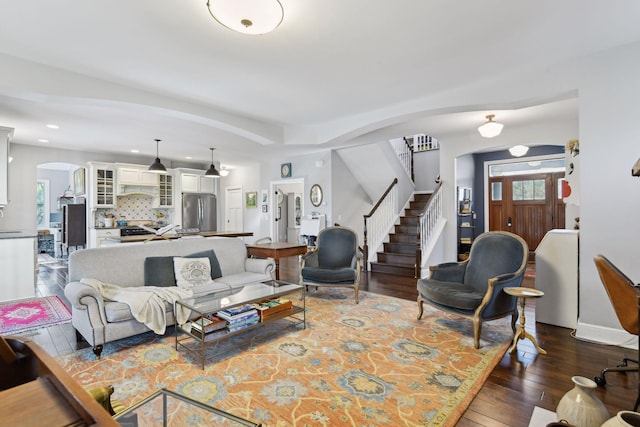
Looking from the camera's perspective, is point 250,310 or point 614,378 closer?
point 614,378

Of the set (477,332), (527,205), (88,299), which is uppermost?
(527,205)

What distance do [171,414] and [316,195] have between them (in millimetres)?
5712

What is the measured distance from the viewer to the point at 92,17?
240 centimetres

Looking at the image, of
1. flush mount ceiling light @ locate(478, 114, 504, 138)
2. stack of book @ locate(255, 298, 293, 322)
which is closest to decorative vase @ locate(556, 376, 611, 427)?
stack of book @ locate(255, 298, 293, 322)

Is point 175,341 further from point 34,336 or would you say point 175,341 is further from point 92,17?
point 92,17

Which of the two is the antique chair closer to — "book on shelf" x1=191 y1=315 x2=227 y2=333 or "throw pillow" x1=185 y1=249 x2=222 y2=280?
"book on shelf" x1=191 y1=315 x2=227 y2=333

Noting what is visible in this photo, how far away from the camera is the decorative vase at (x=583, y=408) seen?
1508mm

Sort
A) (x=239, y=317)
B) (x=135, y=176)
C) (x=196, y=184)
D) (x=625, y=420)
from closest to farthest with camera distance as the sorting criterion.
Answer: (x=625, y=420) < (x=239, y=317) < (x=135, y=176) < (x=196, y=184)

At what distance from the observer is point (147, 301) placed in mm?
2854

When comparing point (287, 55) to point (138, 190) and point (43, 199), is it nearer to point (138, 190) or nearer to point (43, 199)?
point (138, 190)

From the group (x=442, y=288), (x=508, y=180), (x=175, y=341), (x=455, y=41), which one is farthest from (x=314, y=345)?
(x=508, y=180)

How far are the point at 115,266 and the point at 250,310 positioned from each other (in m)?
1.57

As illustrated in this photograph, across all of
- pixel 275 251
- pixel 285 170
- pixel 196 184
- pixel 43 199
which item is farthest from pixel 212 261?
pixel 43 199

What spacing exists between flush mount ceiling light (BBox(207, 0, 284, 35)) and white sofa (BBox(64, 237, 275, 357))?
2393 millimetres
